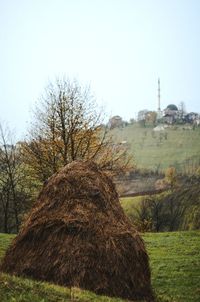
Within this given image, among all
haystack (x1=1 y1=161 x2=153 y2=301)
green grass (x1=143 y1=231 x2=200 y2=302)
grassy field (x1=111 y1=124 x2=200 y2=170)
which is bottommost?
green grass (x1=143 y1=231 x2=200 y2=302)

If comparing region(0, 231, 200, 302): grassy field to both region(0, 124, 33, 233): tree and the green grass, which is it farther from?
region(0, 124, 33, 233): tree

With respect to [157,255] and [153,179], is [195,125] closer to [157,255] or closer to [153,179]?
[153,179]

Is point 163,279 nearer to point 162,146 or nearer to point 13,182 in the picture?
point 13,182

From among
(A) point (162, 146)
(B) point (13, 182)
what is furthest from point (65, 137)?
(A) point (162, 146)

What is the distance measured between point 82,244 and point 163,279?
250 inches

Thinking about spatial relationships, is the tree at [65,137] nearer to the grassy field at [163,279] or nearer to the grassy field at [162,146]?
the grassy field at [163,279]

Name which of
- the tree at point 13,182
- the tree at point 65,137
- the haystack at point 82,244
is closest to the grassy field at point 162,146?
the tree at point 13,182

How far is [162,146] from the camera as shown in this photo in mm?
172000

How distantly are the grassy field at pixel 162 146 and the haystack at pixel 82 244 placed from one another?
125914mm

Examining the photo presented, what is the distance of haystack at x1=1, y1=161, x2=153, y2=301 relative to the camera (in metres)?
A: 11.4

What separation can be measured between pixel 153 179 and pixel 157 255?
112617 millimetres

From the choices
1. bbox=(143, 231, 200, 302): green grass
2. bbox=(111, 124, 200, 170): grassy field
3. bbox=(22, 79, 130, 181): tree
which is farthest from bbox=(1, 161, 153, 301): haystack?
bbox=(111, 124, 200, 170): grassy field

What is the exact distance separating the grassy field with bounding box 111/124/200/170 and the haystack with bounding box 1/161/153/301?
126 m

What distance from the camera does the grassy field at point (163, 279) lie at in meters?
8.91
